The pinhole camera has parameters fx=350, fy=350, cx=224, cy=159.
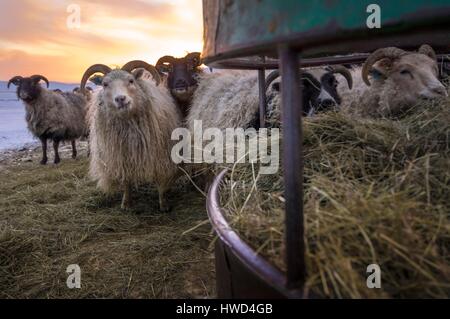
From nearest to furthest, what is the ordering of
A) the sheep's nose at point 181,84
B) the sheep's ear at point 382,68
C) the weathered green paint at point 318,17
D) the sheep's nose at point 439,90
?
the weathered green paint at point 318,17 < the sheep's nose at point 439,90 < the sheep's ear at point 382,68 < the sheep's nose at point 181,84

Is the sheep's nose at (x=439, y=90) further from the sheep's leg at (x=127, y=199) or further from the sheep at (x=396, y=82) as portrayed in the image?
the sheep's leg at (x=127, y=199)

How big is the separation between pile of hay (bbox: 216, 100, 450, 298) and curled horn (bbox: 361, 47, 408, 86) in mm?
1012

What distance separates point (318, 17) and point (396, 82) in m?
3.02

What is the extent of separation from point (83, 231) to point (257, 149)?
3076mm

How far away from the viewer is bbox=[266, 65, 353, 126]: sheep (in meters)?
4.14

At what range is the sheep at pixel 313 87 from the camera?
163 inches

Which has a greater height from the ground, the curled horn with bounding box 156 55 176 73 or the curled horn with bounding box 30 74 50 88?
the curled horn with bounding box 30 74 50 88

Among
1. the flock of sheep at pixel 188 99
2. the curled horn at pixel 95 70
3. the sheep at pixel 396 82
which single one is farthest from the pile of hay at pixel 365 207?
the curled horn at pixel 95 70

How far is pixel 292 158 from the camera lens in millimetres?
1117

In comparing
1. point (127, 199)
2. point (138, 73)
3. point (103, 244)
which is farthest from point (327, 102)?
point (127, 199)

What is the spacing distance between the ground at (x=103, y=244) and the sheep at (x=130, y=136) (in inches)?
18.7

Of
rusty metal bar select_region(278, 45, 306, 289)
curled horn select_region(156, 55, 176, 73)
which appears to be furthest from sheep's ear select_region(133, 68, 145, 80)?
rusty metal bar select_region(278, 45, 306, 289)

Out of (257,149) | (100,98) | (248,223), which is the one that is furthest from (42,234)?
(248,223)

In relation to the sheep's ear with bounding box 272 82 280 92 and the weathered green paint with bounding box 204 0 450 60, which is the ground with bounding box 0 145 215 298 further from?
the sheep's ear with bounding box 272 82 280 92
